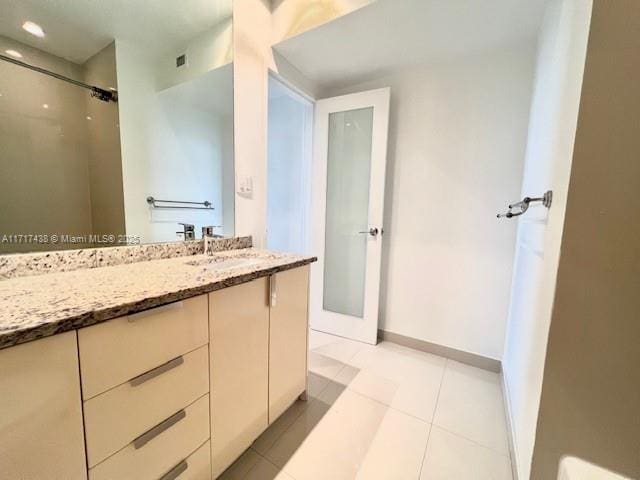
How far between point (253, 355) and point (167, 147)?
1103mm

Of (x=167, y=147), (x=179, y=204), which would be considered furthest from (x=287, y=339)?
(x=167, y=147)

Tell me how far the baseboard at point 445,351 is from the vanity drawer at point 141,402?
1.65 m

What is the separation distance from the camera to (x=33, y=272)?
86 cm

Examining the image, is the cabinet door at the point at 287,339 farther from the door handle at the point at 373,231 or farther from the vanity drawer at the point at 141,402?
the door handle at the point at 373,231

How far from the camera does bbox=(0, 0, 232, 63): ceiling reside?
0.84 meters

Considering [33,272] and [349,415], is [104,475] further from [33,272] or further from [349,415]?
[349,415]

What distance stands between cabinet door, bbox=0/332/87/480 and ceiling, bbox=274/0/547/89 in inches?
73.5

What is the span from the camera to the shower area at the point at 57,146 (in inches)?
32.7

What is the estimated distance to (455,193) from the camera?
5.90 ft

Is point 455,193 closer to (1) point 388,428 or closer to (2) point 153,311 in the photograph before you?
(1) point 388,428

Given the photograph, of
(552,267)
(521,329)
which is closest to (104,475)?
(552,267)

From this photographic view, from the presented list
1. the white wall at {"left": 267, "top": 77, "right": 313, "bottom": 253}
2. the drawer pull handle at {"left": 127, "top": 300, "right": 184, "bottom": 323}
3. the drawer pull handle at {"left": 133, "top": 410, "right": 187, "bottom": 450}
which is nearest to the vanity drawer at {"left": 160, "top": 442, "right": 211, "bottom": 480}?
the drawer pull handle at {"left": 133, "top": 410, "right": 187, "bottom": 450}

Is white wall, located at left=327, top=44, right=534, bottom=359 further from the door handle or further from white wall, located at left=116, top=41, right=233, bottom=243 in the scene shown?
white wall, located at left=116, top=41, right=233, bottom=243

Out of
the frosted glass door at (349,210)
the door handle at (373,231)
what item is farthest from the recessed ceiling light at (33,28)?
the door handle at (373,231)
